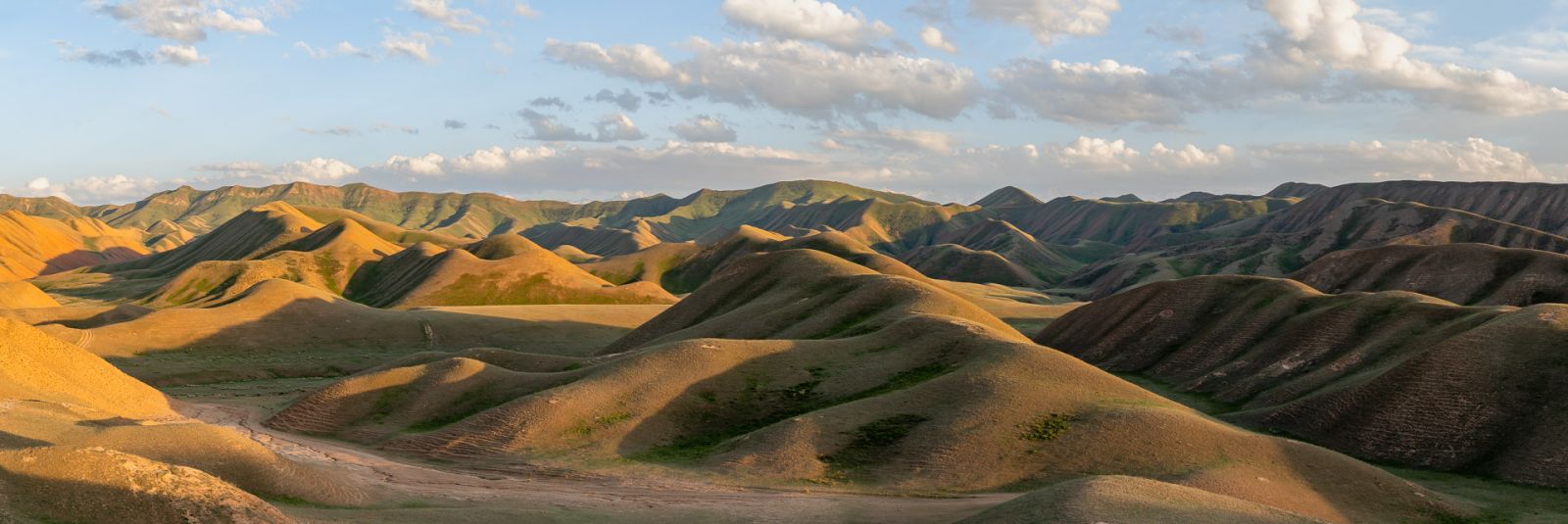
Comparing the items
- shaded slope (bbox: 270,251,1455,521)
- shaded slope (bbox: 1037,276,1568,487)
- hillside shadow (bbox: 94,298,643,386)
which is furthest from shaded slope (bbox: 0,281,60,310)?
shaded slope (bbox: 1037,276,1568,487)

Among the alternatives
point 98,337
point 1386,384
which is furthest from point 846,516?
point 98,337

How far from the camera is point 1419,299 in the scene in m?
92.8

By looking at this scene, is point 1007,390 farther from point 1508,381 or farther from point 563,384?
point 1508,381

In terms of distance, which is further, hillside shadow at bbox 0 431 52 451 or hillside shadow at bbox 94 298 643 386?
hillside shadow at bbox 94 298 643 386

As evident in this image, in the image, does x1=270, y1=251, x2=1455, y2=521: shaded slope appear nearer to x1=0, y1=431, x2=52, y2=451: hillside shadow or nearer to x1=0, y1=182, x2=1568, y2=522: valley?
x1=0, y1=182, x2=1568, y2=522: valley

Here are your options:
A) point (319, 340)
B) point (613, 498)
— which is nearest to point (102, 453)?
point (613, 498)

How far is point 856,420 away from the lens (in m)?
64.2

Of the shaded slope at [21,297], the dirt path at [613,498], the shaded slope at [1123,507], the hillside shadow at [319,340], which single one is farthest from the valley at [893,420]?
the shaded slope at [21,297]

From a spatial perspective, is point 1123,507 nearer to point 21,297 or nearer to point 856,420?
point 856,420

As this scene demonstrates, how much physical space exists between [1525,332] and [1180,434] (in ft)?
116

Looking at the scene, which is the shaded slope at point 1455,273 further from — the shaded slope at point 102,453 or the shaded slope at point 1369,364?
the shaded slope at point 102,453

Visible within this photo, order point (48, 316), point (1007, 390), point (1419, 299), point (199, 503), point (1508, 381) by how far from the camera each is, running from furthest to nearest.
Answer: point (48, 316) < point (1419, 299) < point (1508, 381) < point (1007, 390) < point (199, 503)

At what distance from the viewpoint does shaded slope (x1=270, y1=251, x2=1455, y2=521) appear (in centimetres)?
5653

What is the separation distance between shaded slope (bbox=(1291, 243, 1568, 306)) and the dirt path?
110603 millimetres
